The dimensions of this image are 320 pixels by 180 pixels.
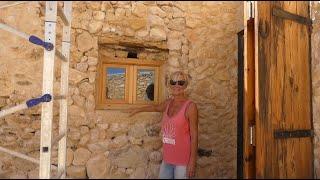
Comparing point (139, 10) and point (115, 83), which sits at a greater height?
point (139, 10)

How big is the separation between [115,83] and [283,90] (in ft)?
5.94

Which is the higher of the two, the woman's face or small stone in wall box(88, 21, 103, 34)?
small stone in wall box(88, 21, 103, 34)

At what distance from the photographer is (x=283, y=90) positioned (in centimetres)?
247

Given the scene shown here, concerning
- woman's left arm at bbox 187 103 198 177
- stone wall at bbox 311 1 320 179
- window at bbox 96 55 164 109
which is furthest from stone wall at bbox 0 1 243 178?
stone wall at bbox 311 1 320 179

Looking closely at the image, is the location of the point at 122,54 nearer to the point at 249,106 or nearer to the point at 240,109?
the point at 240,109

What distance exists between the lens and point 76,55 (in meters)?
3.39

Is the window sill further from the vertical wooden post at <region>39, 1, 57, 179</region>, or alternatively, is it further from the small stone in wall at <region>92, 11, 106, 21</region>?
the vertical wooden post at <region>39, 1, 57, 179</region>

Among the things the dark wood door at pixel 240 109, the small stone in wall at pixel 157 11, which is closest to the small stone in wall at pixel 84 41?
the small stone in wall at pixel 157 11

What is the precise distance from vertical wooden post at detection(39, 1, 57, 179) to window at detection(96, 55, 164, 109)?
1446 millimetres

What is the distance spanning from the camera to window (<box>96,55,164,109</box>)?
360 cm

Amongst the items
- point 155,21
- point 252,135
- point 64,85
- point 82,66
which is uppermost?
point 155,21

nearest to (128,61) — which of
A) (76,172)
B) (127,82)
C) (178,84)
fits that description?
(127,82)

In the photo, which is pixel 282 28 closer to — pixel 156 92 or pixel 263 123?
pixel 263 123

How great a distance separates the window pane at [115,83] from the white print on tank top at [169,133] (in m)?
0.81
